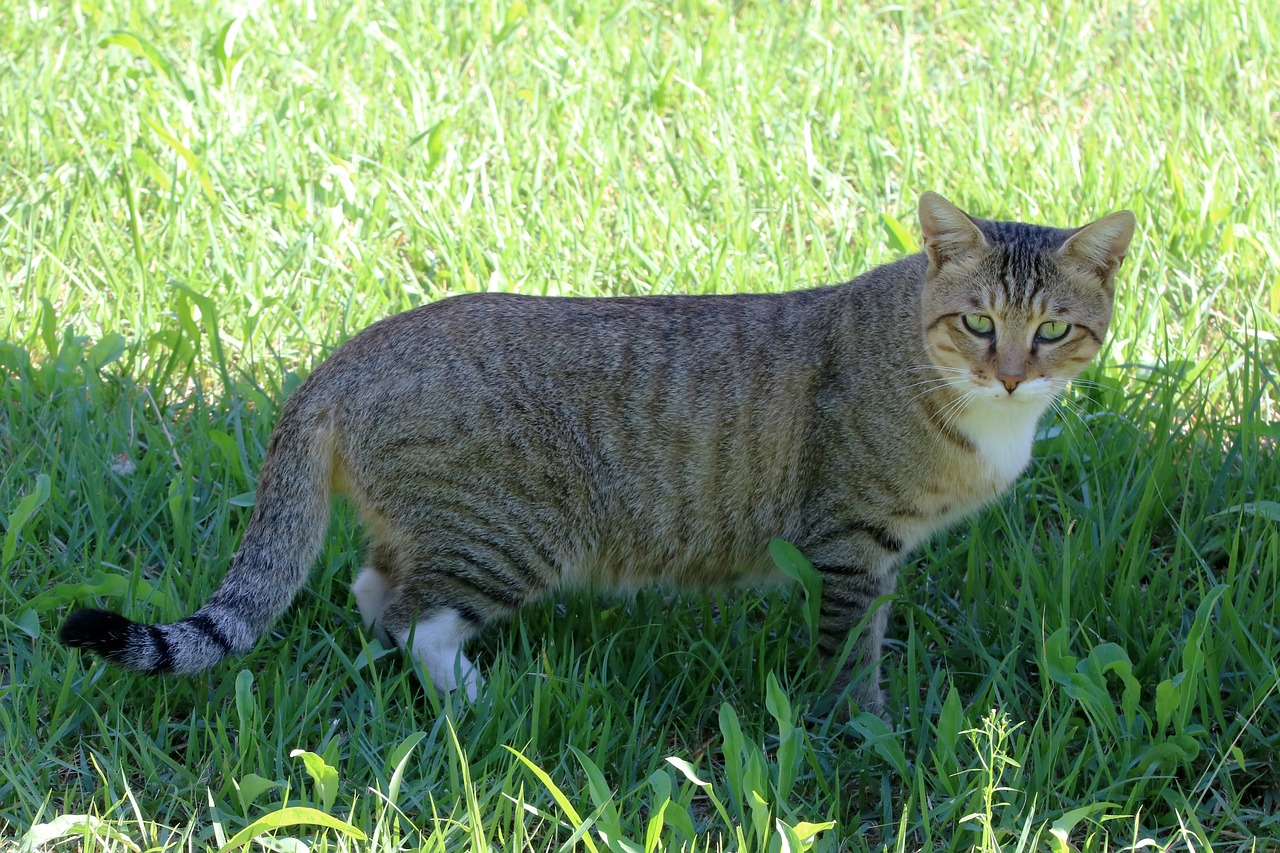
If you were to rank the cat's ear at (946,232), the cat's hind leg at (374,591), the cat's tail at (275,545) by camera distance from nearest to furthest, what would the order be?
the cat's tail at (275,545)
the cat's ear at (946,232)
the cat's hind leg at (374,591)

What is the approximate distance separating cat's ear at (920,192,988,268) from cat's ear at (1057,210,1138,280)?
249 millimetres

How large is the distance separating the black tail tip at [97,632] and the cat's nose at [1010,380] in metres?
2.40

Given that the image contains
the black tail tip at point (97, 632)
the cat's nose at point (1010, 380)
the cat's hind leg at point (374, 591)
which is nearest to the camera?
the black tail tip at point (97, 632)

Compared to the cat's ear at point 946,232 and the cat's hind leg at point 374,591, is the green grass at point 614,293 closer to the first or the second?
the cat's hind leg at point 374,591

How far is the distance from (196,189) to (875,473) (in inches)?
143

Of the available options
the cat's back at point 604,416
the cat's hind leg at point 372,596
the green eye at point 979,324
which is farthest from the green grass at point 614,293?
the green eye at point 979,324

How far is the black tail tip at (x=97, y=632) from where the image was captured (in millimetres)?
3025

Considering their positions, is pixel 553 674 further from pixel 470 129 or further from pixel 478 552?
pixel 470 129

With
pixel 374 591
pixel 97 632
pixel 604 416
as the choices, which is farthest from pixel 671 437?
pixel 97 632

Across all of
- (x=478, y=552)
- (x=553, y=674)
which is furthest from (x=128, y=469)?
(x=553, y=674)

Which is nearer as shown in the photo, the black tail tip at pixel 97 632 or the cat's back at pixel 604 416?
the black tail tip at pixel 97 632

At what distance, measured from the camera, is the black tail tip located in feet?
9.93

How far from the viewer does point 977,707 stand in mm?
3521

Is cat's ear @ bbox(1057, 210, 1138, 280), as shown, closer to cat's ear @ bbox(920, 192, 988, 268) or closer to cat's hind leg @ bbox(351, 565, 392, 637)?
cat's ear @ bbox(920, 192, 988, 268)
